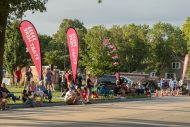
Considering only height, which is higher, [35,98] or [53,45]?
[53,45]

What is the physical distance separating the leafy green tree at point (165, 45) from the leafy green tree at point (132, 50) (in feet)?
8.80

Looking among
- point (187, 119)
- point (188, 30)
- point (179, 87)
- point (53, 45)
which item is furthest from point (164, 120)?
point (53, 45)

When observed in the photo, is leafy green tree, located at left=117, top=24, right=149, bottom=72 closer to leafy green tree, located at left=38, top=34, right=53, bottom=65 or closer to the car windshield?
leafy green tree, located at left=38, top=34, right=53, bottom=65

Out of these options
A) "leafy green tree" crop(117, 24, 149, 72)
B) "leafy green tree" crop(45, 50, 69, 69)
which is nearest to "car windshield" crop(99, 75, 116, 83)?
"leafy green tree" crop(117, 24, 149, 72)

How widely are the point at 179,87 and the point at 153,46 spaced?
55.1 meters

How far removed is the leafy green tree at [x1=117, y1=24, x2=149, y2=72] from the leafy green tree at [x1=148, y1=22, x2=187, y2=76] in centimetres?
268

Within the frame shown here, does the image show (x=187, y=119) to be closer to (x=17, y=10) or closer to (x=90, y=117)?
(x=90, y=117)

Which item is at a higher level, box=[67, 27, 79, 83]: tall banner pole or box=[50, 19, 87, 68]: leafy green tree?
box=[50, 19, 87, 68]: leafy green tree

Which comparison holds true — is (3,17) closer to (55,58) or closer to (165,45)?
(55,58)

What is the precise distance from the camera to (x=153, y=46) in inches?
4082

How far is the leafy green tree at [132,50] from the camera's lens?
96938 millimetres

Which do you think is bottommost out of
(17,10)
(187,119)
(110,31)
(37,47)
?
(187,119)

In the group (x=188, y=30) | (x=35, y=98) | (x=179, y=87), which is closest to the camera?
(x=35, y=98)

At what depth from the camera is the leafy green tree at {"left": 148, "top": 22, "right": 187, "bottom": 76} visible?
104 metres
